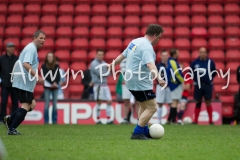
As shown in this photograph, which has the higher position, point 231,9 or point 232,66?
point 231,9

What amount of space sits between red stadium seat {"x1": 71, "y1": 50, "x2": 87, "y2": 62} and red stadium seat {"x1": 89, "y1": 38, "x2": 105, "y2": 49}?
0.42 m

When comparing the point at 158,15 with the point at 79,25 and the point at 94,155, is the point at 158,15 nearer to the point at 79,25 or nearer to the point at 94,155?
the point at 79,25

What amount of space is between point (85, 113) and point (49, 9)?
5.87 metres

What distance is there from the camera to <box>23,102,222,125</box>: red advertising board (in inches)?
636

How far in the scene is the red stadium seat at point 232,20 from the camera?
19922 mm

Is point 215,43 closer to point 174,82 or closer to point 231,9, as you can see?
point 231,9

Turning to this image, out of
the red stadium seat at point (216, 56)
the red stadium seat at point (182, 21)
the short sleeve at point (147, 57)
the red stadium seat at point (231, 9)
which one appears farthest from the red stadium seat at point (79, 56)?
the short sleeve at point (147, 57)

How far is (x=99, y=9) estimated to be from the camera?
20.6 meters

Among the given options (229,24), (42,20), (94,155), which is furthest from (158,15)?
(94,155)

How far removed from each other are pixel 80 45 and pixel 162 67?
4758 mm

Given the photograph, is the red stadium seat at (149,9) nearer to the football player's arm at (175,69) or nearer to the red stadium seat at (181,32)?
the red stadium seat at (181,32)

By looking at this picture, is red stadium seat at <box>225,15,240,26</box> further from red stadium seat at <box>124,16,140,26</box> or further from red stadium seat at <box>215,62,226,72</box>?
red stadium seat at <box>124,16,140,26</box>

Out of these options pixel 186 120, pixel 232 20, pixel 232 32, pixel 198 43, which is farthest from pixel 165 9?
pixel 186 120

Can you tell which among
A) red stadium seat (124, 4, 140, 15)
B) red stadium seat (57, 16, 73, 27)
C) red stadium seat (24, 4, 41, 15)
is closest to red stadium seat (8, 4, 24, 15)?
red stadium seat (24, 4, 41, 15)
